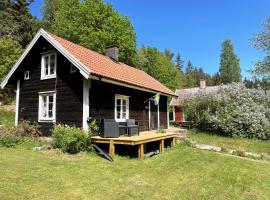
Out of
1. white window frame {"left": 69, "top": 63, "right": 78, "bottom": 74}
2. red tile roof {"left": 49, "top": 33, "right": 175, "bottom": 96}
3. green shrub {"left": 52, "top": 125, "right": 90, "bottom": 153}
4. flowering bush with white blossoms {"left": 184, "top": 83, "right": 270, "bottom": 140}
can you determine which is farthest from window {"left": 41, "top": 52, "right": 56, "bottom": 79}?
flowering bush with white blossoms {"left": 184, "top": 83, "right": 270, "bottom": 140}

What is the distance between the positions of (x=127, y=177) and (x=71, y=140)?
3214 millimetres

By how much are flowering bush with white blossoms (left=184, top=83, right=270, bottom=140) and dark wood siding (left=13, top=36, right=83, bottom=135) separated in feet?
30.9

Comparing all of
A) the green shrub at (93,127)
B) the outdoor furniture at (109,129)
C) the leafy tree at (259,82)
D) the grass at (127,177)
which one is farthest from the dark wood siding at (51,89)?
the leafy tree at (259,82)

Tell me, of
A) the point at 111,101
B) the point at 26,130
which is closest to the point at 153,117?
the point at 111,101

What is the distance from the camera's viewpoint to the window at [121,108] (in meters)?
12.7

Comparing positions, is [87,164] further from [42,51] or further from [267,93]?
[267,93]

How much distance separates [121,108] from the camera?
1309cm

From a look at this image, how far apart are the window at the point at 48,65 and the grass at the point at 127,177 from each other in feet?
15.2

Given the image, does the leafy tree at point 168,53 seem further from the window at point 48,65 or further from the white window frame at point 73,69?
the white window frame at point 73,69

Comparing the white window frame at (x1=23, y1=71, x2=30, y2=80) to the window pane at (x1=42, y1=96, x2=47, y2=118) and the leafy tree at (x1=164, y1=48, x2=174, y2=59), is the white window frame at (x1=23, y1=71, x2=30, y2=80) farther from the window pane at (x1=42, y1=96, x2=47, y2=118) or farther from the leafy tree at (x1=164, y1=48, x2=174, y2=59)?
the leafy tree at (x1=164, y1=48, x2=174, y2=59)

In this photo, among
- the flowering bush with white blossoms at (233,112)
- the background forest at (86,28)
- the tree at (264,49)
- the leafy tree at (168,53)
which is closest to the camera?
the flowering bush with white blossoms at (233,112)

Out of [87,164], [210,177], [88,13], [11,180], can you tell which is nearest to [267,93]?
[210,177]

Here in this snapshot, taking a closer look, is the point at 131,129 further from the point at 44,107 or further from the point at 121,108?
the point at 44,107

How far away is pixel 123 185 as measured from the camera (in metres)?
6.16
